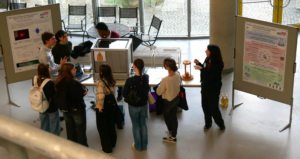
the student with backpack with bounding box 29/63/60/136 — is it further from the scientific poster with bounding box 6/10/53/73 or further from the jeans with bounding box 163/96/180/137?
the scientific poster with bounding box 6/10/53/73

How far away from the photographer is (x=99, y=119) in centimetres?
449

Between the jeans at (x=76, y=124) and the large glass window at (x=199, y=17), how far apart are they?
6553 millimetres

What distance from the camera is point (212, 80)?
15.6 feet

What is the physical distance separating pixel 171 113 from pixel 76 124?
1.36m

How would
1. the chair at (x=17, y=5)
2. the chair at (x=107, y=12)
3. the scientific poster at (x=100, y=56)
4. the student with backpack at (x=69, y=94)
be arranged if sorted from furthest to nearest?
the chair at (x=17, y=5)
the chair at (x=107, y=12)
the scientific poster at (x=100, y=56)
the student with backpack at (x=69, y=94)

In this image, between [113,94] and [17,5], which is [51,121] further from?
[17,5]

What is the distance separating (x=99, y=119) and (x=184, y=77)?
1.69 metres

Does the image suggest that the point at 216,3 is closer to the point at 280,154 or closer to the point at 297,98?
the point at 297,98

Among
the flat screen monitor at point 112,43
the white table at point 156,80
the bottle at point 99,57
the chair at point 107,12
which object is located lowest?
the white table at point 156,80

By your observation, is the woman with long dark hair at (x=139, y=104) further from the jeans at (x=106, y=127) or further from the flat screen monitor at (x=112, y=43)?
the flat screen monitor at (x=112, y=43)

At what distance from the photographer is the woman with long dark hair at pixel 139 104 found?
4238 mm

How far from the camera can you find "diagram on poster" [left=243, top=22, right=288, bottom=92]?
4859mm

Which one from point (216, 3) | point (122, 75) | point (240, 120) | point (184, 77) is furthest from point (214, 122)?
point (216, 3)

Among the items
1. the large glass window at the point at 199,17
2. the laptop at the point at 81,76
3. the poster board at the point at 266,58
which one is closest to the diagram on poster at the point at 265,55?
the poster board at the point at 266,58
